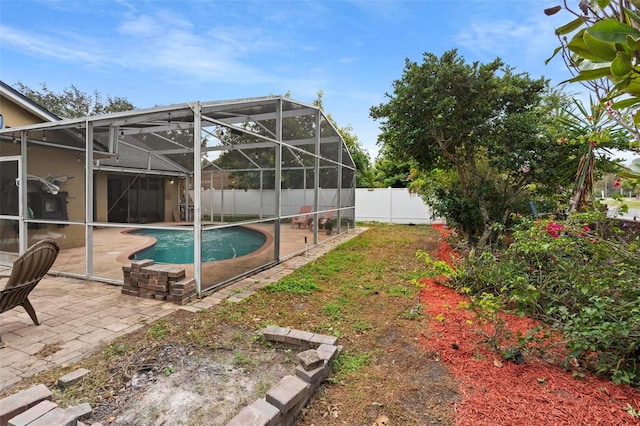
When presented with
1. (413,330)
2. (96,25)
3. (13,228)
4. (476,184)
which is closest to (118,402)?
(413,330)

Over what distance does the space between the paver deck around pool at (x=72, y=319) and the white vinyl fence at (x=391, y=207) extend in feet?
36.3

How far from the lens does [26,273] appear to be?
3.17m

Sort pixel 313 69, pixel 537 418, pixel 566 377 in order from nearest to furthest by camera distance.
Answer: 1. pixel 537 418
2. pixel 566 377
3. pixel 313 69

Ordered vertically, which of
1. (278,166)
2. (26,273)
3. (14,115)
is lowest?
(26,273)

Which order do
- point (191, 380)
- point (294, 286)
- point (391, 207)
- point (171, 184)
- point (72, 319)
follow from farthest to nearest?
Result: point (391, 207) → point (171, 184) → point (294, 286) → point (72, 319) → point (191, 380)

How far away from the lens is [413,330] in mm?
3418

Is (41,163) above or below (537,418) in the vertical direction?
above

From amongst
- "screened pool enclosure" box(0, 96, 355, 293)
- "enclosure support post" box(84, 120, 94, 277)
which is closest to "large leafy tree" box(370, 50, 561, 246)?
"screened pool enclosure" box(0, 96, 355, 293)

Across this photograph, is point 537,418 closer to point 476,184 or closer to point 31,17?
point 476,184

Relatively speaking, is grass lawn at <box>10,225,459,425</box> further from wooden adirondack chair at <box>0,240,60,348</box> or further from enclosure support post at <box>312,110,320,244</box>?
enclosure support post at <box>312,110,320,244</box>

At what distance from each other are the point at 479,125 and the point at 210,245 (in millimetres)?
5531

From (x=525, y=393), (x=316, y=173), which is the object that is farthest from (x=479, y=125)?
(x=525, y=393)

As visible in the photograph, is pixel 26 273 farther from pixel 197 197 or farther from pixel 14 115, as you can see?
pixel 14 115

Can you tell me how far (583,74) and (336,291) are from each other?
14.2 feet
